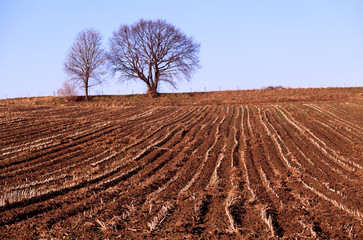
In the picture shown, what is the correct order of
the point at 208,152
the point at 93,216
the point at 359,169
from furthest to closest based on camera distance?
1. the point at 208,152
2. the point at 359,169
3. the point at 93,216

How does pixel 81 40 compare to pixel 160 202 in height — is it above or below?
above

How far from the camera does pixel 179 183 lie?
26.5 feet

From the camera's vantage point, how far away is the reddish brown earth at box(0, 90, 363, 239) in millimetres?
5496

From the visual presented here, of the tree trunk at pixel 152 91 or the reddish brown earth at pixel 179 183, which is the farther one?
the tree trunk at pixel 152 91

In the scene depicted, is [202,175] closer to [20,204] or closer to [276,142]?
[20,204]

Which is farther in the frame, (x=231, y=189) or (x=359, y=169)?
(x=359, y=169)

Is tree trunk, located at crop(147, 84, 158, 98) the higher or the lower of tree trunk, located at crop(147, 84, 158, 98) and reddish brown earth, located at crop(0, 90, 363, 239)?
the higher

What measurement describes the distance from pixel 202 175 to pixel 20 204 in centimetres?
494

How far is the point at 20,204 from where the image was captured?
647cm

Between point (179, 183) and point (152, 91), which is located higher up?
point (152, 91)

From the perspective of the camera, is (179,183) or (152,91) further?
(152,91)

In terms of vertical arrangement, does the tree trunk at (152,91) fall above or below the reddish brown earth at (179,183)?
above

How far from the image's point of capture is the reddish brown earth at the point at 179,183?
18.0ft

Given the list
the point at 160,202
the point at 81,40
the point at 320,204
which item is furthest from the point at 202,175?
the point at 81,40
